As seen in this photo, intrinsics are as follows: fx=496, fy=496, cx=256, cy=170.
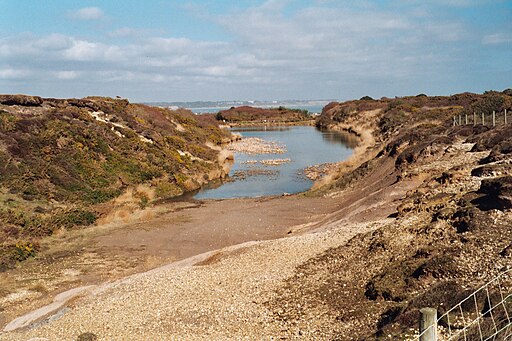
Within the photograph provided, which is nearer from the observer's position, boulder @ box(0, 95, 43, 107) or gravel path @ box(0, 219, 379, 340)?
gravel path @ box(0, 219, 379, 340)

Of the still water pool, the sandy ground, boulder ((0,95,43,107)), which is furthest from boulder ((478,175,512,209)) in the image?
boulder ((0,95,43,107))

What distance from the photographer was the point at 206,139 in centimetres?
6091

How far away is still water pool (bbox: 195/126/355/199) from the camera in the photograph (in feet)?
124

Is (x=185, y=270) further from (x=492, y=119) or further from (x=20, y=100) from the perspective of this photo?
(x=20, y=100)

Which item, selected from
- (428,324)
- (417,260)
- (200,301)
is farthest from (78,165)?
(428,324)

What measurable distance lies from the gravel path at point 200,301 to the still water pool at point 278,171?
1922cm

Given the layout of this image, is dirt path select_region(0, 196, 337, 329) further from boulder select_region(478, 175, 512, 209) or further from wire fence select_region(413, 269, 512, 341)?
wire fence select_region(413, 269, 512, 341)

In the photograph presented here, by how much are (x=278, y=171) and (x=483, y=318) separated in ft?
129

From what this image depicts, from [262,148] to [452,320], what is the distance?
5808 centimetres

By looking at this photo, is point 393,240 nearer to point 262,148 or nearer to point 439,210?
point 439,210

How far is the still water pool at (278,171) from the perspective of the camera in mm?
37750

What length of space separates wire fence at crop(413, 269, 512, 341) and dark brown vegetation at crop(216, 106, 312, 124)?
383 ft

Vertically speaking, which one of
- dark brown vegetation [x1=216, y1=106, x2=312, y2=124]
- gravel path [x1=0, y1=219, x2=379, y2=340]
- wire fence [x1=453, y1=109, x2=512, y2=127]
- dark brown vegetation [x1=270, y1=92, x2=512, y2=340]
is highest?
dark brown vegetation [x1=216, y1=106, x2=312, y2=124]

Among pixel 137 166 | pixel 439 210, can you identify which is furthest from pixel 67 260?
pixel 137 166
